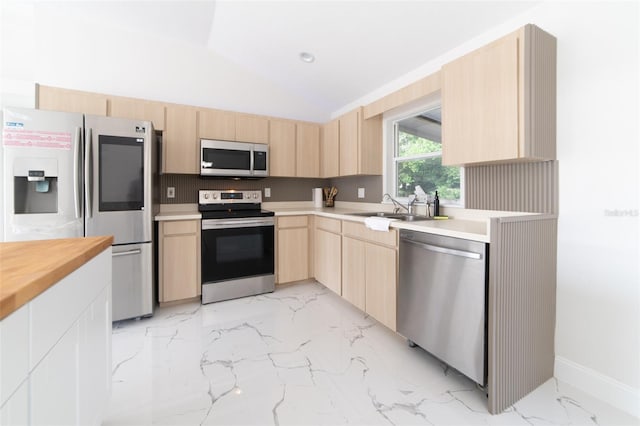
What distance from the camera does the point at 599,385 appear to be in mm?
A: 1613

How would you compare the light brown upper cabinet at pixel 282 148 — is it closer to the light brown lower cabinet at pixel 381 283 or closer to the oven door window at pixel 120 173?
the oven door window at pixel 120 173

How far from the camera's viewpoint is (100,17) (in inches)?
116

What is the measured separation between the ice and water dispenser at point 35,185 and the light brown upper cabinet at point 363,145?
2.66 meters

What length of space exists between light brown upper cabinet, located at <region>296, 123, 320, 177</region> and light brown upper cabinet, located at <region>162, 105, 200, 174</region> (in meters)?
1.23

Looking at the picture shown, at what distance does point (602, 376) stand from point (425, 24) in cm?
258

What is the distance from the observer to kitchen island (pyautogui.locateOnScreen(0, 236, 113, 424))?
0.62 metres

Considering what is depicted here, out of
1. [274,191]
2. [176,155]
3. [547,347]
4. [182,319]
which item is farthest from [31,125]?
[547,347]

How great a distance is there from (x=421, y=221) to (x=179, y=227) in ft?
7.45

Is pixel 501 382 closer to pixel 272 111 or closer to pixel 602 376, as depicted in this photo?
pixel 602 376

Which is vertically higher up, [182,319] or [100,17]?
[100,17]

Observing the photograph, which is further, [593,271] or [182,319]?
[182,319]

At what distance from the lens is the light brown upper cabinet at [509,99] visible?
5.35 ft

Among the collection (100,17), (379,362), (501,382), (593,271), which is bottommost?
(379,362)

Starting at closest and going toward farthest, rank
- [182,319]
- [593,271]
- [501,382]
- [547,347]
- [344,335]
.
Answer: [501,382]
[593,271]
[547,347]
[344,335]
[182,319]
